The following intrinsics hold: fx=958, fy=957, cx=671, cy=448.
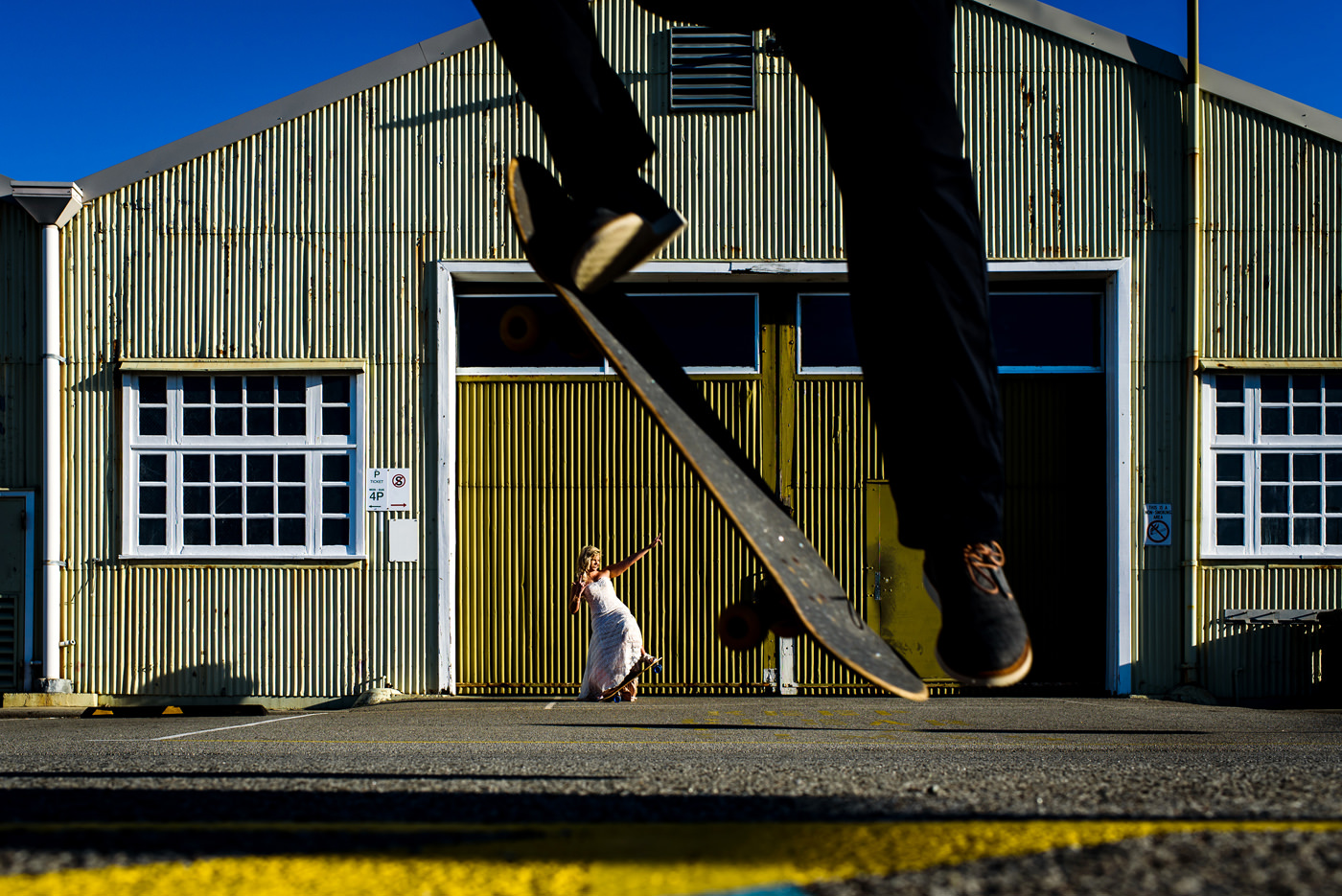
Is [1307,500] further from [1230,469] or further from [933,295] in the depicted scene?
[933,295]

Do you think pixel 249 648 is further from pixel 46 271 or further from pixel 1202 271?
pixel 1202 271

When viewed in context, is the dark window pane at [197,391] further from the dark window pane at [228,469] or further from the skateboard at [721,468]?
the skateboard at [721,468]

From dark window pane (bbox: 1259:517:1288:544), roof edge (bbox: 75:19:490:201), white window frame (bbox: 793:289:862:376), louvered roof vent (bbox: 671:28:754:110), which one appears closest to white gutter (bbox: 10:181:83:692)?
roof edge (bbox: 75:19:490:201)

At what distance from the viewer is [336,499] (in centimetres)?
982

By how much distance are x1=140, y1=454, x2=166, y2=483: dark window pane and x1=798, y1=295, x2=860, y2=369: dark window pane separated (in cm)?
656

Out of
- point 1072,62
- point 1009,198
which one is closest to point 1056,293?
point 1009,198

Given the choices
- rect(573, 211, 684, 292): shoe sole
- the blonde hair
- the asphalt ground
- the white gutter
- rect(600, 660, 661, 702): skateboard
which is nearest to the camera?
the asphalt ground

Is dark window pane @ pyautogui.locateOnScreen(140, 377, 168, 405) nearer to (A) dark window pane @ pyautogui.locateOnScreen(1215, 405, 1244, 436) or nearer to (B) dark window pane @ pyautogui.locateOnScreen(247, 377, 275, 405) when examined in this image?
(B) dark window pane @ pyautogui.locateOnScreen(247, 377, 275, 405)

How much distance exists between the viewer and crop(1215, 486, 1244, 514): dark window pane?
984 cm

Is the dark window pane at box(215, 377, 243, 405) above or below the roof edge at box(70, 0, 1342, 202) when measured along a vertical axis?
below

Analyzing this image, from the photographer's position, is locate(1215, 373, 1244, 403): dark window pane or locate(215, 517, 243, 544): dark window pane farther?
locate(1215, 373, 1244, 403): dark window pane

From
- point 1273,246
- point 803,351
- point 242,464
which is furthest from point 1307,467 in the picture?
point 242,464

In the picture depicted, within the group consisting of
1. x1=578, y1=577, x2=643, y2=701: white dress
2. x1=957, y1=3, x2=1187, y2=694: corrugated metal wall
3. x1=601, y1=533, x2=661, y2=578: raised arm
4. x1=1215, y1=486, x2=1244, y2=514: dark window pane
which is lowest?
x1=578, y1=577, x2=643, y2=701: white dress

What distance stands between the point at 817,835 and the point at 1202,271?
1025 cm
